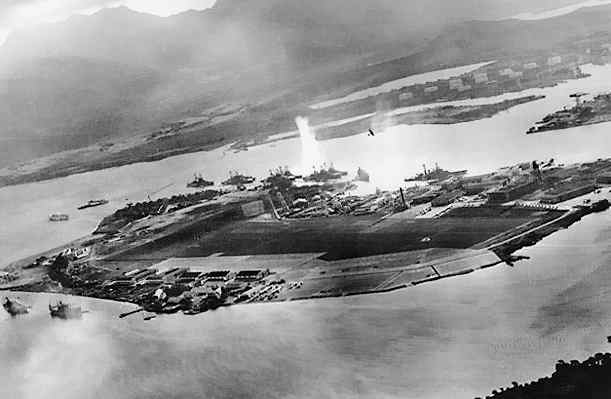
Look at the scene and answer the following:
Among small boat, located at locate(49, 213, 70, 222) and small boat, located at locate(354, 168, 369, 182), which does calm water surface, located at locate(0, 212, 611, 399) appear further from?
small boat, located at locate(49, 213, 70, 222)

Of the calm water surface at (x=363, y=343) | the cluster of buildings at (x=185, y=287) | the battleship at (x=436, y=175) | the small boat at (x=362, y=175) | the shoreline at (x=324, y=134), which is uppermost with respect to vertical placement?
the shoreline at (x=324, y=134)

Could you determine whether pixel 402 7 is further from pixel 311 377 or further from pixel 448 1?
pixel 311 377

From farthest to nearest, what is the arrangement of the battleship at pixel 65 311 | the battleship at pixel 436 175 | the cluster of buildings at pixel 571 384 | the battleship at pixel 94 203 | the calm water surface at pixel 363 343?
the battleship at pixel 94 203 → the battleship at pixel 436 175 → the battleship at pixel 65 311 → the calm water surface at pixel 363 343 → the cluster of buildings at pixel 571 384

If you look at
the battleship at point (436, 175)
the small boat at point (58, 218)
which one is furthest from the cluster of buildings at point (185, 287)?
the small boat at point (58, 218)

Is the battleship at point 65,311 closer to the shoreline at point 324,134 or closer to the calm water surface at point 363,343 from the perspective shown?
the calm water surface at point 363,343

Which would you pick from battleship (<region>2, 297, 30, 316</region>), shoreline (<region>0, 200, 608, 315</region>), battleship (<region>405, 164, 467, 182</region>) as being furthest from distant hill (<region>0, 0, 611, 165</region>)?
shoreline (<region>0, 200, 608, 315</region>)

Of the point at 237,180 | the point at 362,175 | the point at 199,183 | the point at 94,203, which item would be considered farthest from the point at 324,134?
the point at 94,203
